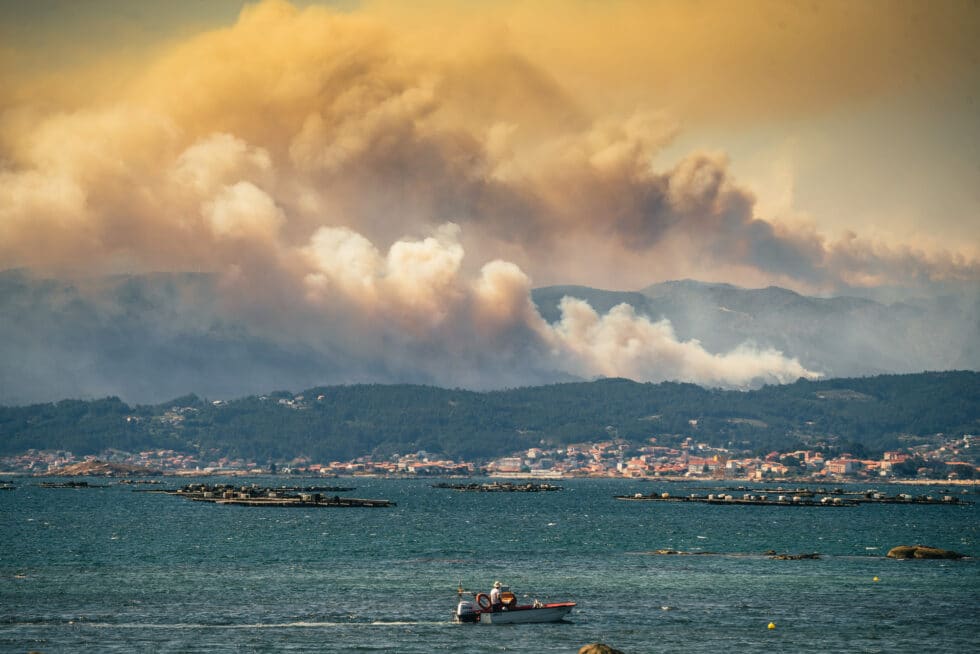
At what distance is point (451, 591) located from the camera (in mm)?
89438

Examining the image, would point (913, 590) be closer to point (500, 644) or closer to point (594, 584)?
point (594, 584)

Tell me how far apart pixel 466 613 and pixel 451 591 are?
563 inches

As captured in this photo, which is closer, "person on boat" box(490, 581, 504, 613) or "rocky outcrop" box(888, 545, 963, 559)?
"person on boat" box(490, 581, 504, 613)

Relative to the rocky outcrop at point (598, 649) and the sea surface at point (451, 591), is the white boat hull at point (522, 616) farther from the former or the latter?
the rocky outcrop at point (598, 649)

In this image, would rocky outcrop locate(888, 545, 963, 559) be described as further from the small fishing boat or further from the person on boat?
the person on boat

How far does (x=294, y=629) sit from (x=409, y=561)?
41904mm

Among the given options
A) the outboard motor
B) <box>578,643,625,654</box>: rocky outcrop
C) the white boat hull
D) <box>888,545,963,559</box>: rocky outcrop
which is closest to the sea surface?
the white boat hull

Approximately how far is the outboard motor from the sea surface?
1.01 meters

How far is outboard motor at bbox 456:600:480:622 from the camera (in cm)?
7525

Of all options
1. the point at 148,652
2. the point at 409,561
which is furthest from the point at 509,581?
the point at 148,652

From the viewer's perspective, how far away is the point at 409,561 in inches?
4446

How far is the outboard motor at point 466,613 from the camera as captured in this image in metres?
75.2

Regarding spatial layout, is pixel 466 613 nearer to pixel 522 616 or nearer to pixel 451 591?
pixel 522 616

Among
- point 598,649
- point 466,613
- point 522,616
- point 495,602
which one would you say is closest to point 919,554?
point 522,616
